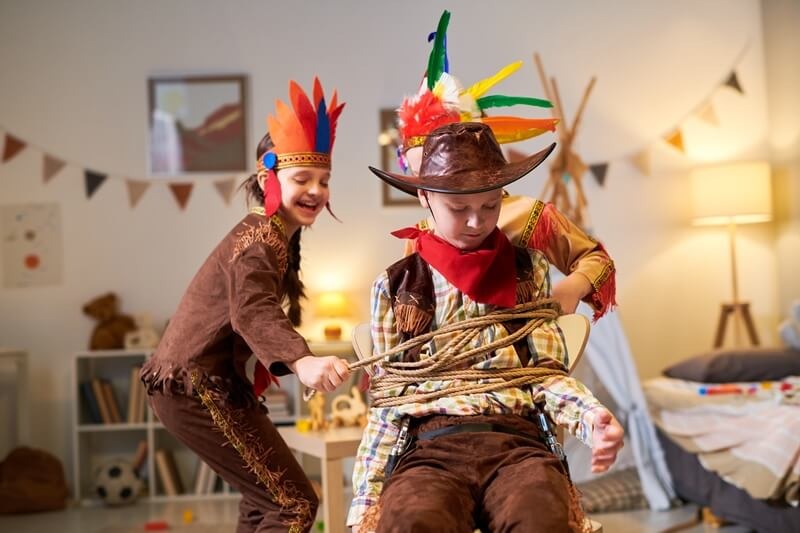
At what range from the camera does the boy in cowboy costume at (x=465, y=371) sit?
152cm

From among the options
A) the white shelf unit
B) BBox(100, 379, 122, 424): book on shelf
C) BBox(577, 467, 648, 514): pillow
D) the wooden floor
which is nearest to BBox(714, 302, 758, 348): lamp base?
BBox(577, 467, 648, 514): pillow

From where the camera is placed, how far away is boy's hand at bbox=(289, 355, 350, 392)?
1.62m

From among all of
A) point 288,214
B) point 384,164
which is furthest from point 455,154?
point 384,164

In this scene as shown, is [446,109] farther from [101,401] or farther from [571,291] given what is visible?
[101,401]

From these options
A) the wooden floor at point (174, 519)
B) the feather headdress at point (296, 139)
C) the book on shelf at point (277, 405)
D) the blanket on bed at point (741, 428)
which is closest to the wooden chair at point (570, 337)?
the feather headdress at point (296, 139)

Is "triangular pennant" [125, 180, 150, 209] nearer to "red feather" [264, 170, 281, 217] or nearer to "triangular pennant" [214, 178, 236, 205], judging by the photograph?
"triangular pennant" [214, 178, 236, 205]

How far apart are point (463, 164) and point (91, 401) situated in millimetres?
3688

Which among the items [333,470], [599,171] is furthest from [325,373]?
[599,171]

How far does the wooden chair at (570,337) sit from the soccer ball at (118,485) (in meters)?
3.25

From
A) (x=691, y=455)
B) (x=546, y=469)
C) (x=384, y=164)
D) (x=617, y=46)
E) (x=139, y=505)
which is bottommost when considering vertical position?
(x=139, y=505)

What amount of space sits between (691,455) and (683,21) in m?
2.59

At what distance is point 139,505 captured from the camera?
473 cm

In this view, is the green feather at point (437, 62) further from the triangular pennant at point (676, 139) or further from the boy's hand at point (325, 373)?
the triangular pennant at point (676, 139)

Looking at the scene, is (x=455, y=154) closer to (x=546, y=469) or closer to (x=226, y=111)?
(x=546, y=469)
